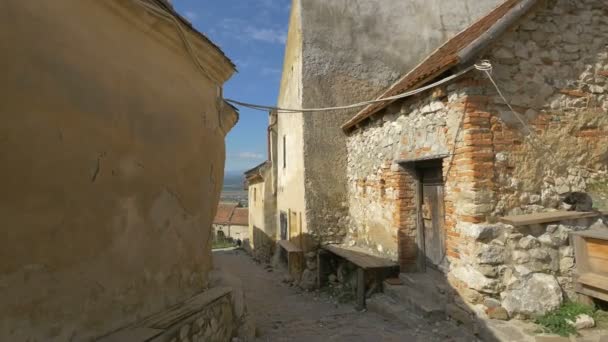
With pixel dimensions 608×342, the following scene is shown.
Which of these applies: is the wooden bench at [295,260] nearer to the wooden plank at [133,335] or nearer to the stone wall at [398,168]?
the stone wall at [398,168]

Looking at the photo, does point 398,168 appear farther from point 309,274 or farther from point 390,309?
point 309,274

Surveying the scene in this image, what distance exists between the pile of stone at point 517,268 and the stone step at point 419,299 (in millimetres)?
478

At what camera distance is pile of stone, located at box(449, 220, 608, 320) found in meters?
4.12

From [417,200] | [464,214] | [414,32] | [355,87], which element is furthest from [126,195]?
[414,32]

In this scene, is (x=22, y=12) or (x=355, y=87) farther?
(x=355, y=87)

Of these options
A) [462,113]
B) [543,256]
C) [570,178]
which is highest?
[462,113]

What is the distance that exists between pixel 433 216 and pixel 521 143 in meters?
1.82

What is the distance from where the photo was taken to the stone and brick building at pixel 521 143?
4.25 m

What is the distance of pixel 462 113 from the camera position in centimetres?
454

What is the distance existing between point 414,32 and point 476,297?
24.2ft

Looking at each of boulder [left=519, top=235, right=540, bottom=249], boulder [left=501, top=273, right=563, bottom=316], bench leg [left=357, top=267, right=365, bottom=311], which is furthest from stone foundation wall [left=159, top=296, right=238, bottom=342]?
boulder [left=519, top=235, right=540, bottom=249]

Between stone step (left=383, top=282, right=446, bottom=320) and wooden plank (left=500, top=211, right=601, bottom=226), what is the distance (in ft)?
4.41

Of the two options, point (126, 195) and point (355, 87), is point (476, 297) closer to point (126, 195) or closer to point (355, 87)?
point (126, 195)

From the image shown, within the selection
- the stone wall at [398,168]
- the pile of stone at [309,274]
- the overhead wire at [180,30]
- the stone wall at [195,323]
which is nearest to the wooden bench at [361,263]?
the stone wall at [398,168]
